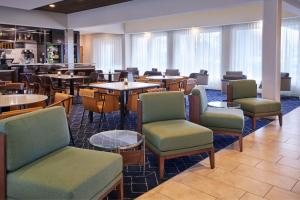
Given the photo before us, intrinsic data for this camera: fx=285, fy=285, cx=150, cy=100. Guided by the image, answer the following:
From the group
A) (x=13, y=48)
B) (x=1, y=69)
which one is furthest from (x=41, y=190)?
(x=13, y=48)

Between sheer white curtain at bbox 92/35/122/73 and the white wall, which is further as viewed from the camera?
sheer white curtain at bbox 92/35/122/73

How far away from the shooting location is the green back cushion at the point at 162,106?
3693 mm

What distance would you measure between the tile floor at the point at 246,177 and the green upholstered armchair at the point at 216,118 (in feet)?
0.95

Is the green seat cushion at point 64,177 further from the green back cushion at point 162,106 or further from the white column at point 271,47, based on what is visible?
the white column at point 271,47

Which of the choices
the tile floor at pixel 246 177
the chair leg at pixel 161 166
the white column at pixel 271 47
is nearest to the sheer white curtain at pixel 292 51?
the white column at pixel 271 47

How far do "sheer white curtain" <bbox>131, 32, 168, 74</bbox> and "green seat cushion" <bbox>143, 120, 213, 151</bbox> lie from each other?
9.80 m

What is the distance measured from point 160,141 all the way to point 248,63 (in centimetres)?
830

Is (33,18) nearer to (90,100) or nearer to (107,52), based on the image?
(107,52)

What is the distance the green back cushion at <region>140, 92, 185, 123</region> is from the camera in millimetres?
3693

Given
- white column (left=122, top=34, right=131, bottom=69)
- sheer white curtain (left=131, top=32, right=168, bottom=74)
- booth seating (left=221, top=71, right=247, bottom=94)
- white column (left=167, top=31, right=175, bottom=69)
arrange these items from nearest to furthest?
booth seating (left=221, top=71, right=247, bottom=94) < white column (left=167, top=31, right=175, bottom=69) < sheer white curtain (left=131, top=32, right=168, bottom=74) < white column (left=122, top=34, right=131, bottom=69)

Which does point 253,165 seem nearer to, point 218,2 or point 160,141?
point 160,141

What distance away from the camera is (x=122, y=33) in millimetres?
14078

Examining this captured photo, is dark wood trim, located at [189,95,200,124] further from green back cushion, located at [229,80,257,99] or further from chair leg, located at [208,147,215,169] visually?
green back cushion, located at [229,80,257,99]

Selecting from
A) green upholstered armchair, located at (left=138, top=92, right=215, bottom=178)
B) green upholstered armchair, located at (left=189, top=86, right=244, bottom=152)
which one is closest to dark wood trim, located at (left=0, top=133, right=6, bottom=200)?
green upholstered armchair, located at (left=138, top=92, right=215, bottom=178)
